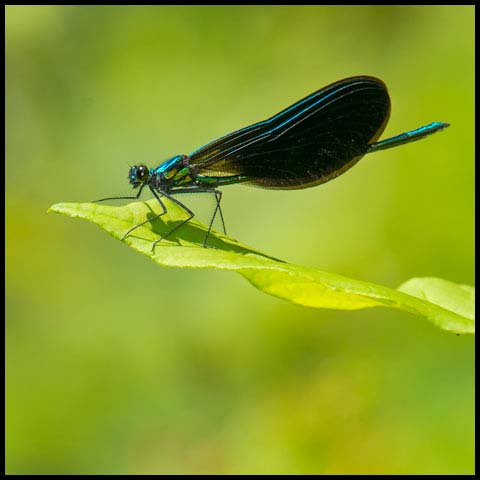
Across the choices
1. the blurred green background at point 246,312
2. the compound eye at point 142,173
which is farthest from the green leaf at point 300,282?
the blurred green background at point 246,312

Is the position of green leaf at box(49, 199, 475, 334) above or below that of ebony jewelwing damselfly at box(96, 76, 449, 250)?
below

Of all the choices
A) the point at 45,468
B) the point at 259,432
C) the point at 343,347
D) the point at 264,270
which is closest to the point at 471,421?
the point at 343,347

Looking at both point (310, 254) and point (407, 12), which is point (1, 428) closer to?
point (310, 254)

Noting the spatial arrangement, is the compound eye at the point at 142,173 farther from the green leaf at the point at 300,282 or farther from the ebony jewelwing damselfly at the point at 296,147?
the green leaf at the point at 300,282

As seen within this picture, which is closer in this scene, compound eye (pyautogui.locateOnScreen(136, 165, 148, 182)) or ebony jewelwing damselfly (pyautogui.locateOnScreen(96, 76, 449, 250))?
ebony jewelwing damselfly (pyautogui.locateOnScreen(96, 76, 449, 250))

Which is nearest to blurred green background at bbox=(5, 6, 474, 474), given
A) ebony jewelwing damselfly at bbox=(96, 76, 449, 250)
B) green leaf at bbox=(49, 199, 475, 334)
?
ebony jewelwing damselfly at bbox=(96, 76, 449, 250)

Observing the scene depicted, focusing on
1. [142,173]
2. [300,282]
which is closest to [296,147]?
[142,173]

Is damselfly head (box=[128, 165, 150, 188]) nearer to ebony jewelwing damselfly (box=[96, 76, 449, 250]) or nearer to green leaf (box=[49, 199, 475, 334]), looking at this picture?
ebony jewelwing damselfly (box=[96, 76, 449, 250])

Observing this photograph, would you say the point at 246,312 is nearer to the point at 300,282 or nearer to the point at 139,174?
the point at 139,174
